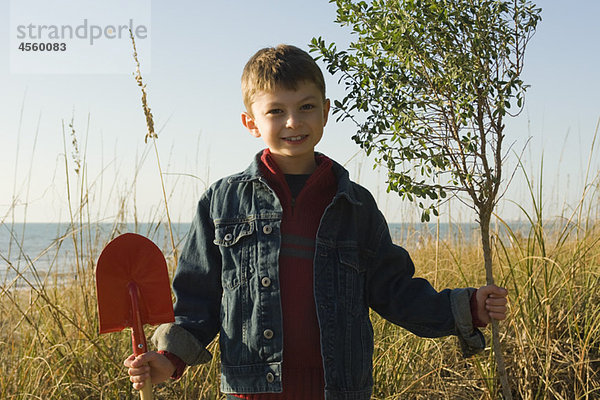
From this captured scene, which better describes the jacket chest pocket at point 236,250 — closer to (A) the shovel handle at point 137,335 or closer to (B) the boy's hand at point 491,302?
(A) the shovel handle at point 137,335

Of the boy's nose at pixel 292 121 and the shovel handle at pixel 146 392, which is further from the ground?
the boy's nose at pixel 292 121

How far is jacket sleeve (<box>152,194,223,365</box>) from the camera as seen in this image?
6.34ft

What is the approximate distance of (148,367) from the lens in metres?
1.74

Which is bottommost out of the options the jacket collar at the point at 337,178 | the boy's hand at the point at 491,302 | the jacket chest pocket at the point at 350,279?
the boy's hand at the point at 491,302

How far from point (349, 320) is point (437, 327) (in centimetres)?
32

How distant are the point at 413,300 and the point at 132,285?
2.92ft

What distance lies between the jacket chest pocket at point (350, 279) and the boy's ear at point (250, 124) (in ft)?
1.63

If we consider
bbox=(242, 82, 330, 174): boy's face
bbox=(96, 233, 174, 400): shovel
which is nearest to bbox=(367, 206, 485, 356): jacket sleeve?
bbox=(242, 82, 330, 174): boy's face

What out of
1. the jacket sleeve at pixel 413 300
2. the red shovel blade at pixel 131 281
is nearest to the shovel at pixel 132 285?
the red shovel blade at pixel 131 281

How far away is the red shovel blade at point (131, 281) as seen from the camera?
5.88 ft

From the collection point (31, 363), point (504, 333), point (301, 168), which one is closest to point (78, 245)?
point (31, 363)

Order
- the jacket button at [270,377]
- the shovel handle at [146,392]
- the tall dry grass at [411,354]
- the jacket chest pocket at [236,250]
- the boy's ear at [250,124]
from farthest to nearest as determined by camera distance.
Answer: the tall dry grass at [411,354], the boy's ear at [250,124], the jacket chest pocket at [236,250], the jacket button at [270,377], the shovel handle at [146,392]

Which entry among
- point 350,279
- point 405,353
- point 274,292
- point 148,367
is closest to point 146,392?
point 148,367

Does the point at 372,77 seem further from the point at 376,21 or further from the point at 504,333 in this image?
the point at 504,333
